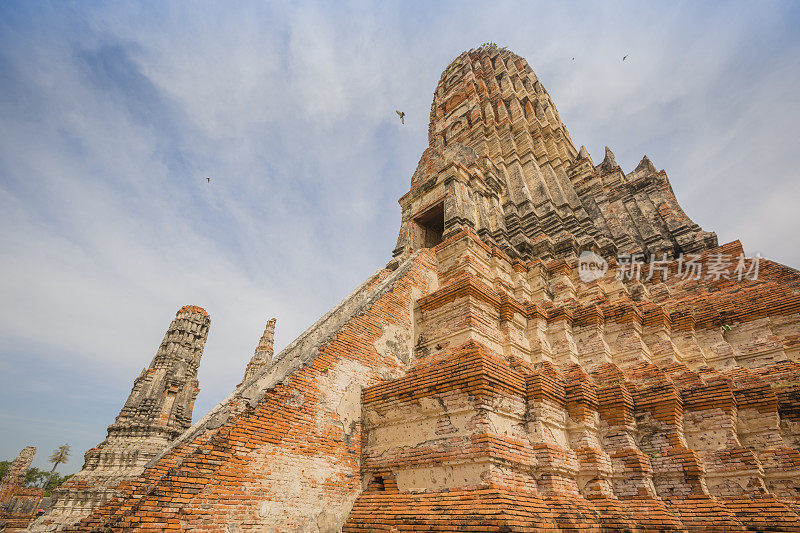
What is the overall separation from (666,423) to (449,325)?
364 centimetres

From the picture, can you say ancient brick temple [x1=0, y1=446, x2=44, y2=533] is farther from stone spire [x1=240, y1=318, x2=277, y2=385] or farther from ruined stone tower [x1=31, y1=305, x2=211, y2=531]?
stone spire [x1=240, y1=318, x2=277, y2=385]

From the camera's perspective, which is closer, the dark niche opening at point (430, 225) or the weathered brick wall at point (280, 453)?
the weathered brick wall at point (280, 453)

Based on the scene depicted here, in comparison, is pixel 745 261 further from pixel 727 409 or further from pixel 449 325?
pixel 449 325

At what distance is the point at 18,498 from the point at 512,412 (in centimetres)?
2181

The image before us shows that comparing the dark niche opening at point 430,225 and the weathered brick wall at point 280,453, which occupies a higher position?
the dark niche opening at point 430,225

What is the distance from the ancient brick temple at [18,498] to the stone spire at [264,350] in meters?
9.23

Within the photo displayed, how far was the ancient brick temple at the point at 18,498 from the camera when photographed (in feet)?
43.1

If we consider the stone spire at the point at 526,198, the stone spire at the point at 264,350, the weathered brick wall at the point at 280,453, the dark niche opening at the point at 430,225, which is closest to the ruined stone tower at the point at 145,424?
the stone spire at the point at 264,350

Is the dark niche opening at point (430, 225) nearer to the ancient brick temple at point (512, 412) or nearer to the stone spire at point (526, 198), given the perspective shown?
the stone spire at point (526, 198)

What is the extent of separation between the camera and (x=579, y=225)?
10656 millimetres

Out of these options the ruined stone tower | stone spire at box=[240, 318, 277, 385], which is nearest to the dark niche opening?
the ruined stone tower

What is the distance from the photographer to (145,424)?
12.4 metres

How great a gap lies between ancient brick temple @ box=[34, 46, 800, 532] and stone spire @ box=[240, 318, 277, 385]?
1546 cm

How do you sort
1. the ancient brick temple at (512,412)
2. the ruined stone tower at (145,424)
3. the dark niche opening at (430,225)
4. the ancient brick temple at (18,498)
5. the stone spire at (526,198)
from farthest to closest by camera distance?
1. the ancient brick temple at (18,498)
2. the dark niche opening at (430,225)
3. the ruined stone tower at (145,424)
4. the stone spire at (526,198)
5. the ancient brick temple at (512,412)
